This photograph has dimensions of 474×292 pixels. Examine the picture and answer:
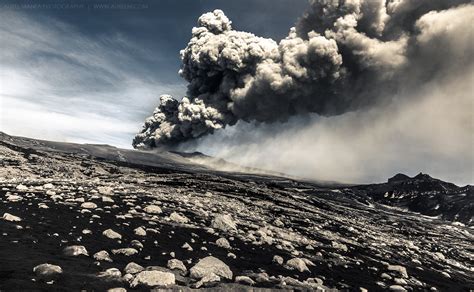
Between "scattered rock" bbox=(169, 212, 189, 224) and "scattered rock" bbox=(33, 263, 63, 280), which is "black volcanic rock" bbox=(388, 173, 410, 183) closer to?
"scattered rock" bbox=(169, 212, 189, 224)

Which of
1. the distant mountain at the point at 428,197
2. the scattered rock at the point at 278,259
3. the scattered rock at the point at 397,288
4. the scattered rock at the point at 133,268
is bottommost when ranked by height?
the scattered rock at the point at 397,288

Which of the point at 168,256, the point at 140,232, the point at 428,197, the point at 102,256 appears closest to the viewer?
the point at 102,256

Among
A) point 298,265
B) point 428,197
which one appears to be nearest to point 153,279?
point 298,265

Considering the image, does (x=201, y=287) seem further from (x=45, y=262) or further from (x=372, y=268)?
(x=372, y=268)

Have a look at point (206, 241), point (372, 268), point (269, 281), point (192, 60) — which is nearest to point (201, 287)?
point (269, 281)

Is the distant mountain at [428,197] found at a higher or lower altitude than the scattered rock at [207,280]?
higher

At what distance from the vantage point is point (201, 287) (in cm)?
839

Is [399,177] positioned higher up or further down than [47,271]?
higher up

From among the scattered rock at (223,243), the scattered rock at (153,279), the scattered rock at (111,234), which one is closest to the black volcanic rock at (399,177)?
the scattered rock at (223,243)

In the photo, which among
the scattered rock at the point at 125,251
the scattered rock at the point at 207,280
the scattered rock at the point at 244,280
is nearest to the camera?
the scattered rock at the point at 207,280

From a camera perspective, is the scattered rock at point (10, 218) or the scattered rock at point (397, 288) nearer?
the scattered rock at point (397, 288)

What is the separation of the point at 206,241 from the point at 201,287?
5.98m

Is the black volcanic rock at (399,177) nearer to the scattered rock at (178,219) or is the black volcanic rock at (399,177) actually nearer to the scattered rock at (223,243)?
the scattered rock at (178,219)

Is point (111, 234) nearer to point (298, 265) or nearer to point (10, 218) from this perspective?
point (10, 218)
